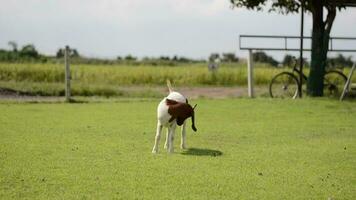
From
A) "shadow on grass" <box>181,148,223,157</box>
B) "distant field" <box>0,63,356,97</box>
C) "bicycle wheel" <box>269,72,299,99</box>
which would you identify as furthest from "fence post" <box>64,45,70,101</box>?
"shadow on grass" <box>181,148,223,157</box>

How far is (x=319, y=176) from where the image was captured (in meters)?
8.85

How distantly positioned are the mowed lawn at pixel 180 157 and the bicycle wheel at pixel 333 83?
4.87m

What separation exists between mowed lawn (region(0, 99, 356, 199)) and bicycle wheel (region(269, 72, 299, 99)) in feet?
15.5

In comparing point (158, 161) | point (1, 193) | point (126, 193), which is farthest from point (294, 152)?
point (1, 193)

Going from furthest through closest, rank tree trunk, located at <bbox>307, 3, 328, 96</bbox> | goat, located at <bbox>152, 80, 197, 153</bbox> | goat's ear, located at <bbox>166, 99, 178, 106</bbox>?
1. tree trunk, located at <bbox>307, 3, 328, 96</bbox>
2. goat's ear, located at <bbox>166, 99, 178, 106</bbox>
3. goat, located at <bbox>152, 80, 197, 153</bbox>

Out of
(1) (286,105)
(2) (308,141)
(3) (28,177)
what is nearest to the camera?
(3) (28,177)

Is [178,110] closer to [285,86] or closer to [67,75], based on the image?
[67,75]

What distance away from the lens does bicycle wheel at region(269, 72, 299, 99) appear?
72.5 ft

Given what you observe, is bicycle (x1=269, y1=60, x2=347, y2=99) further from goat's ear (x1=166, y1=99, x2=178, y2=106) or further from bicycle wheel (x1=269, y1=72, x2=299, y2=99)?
goat's ear (x1=166, y1=99, x2=178, y2=106)

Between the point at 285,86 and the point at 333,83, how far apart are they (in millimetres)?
1815

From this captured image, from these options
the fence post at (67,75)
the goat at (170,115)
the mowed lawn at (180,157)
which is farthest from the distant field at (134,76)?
the goat at (170,115)

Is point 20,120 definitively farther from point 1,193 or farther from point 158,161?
point 1,193

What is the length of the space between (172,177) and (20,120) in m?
7.36

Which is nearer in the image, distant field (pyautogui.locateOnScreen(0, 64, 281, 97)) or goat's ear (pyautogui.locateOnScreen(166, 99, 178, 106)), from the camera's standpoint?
goat's ear (pyautogui.locateOnScreen(166, 99, 178, 106))
